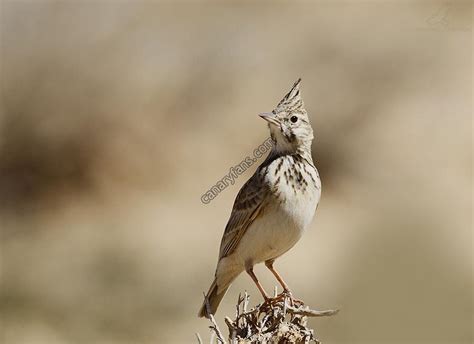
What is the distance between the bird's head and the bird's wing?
288 millimetres

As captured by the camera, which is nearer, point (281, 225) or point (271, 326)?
point (271, 326)

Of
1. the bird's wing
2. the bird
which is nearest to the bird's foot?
the bird

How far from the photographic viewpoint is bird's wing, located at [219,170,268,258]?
541 centimetres

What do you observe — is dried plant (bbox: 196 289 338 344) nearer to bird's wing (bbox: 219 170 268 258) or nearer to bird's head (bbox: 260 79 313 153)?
bird's wing (bbox: 219 170 268 258)

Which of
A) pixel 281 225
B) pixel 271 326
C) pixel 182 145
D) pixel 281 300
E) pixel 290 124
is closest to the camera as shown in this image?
pixel 271 326

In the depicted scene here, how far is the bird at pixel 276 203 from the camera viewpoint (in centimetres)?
531

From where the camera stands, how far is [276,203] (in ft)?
17.5

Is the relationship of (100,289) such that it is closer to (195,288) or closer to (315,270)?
(195,288)

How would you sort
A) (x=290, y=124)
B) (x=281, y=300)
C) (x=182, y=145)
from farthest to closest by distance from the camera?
1. (x=182, y=145)
2. (x=290, y=124)
3. (x=281, y=300)

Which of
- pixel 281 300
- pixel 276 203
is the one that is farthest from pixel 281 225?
pixel 281 300

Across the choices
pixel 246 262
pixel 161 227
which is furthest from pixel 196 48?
pixel 246 262

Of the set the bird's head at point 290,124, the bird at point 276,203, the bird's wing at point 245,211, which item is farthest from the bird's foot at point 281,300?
the bird's head at point 290,124

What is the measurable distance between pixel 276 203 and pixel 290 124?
1.81 feet

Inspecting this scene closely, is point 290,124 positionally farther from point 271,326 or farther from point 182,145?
point 182,145
